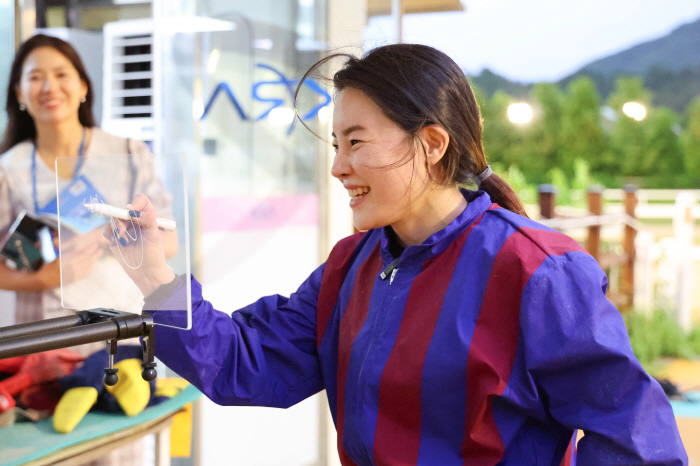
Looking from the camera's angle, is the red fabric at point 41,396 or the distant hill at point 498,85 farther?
the distant hill at point 498,85

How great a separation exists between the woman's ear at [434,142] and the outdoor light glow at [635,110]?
12.2 ft

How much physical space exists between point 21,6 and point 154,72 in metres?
0.45

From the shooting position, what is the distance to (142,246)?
948 mm

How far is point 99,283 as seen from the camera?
1.03 meters

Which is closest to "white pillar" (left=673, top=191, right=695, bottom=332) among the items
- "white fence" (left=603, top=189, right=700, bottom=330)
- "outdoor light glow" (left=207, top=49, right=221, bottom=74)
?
"white fence" (left=603, top=189, right=700, bottom=330)

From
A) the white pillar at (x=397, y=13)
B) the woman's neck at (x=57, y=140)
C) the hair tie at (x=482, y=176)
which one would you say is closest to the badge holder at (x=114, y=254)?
the hair tie at (x=482, y=176)

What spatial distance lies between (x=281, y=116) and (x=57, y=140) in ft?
3.42

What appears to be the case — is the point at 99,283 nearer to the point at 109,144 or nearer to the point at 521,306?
the point at 521,306

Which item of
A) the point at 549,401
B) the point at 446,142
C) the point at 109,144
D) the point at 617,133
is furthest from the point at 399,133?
the point at 617,133

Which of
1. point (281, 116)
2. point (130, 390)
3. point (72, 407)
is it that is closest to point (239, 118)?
point (281, 116)

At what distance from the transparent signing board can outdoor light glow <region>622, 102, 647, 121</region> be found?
157 inches

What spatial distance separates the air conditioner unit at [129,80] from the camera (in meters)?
2.32

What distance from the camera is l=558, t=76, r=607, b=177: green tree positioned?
15.7 feet

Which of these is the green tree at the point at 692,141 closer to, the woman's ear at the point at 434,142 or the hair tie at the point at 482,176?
the hair tie at the point at 482,176
